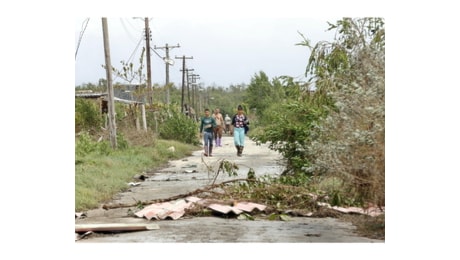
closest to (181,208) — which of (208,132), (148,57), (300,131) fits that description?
(208,132)

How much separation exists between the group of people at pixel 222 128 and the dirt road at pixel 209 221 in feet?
0.22

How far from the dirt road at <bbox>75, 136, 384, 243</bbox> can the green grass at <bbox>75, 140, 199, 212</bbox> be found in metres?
0.12

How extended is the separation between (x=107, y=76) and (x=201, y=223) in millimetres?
2235

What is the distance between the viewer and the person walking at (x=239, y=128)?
761 cm

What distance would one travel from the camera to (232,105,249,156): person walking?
761 centimetres

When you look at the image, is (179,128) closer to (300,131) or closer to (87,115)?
(87,115)

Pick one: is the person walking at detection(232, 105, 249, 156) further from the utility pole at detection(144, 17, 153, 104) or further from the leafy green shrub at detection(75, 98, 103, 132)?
the leafy green shrub at detection(75, 98, 103, 132)

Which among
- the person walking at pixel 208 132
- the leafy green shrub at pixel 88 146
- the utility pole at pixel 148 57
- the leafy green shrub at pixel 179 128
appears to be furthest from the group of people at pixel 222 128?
the leafy green shrub at pixel 88 146

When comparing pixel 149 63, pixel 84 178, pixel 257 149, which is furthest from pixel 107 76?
pixel 257 149

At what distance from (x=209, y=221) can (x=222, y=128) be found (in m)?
1.00

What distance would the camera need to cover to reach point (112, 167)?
8.52 metres

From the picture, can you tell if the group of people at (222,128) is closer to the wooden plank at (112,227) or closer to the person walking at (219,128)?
the person walking at (219,128)

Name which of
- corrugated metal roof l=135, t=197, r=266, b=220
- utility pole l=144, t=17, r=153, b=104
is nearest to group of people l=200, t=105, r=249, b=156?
corrugated metal roof l=135, t=197, r=266, b=220
